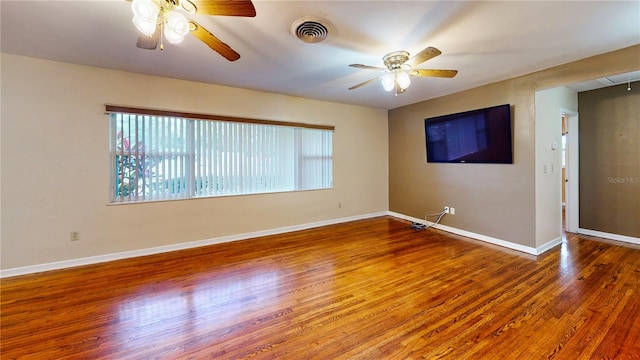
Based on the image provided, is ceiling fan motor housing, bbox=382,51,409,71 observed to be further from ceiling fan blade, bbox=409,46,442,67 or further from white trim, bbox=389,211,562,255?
white trim, bbox=389,211,562,255

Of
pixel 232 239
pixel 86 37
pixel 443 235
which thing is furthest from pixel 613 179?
pixel 86 37

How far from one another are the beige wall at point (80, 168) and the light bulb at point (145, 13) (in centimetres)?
221

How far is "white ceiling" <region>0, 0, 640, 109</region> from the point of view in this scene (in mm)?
1969

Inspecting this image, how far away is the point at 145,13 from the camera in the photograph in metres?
1.50

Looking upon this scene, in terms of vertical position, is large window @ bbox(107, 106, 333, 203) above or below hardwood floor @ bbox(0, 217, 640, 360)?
above

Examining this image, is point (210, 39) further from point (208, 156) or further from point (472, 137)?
point (472, 137)

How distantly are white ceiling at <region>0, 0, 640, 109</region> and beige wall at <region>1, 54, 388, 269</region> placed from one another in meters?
0.24

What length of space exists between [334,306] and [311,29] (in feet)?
7.83

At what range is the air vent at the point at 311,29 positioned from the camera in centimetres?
211

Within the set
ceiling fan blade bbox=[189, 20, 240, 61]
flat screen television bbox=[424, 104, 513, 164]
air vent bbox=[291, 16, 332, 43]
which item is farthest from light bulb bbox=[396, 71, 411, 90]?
flat screen television bbox=[424, 104, 513, 164]

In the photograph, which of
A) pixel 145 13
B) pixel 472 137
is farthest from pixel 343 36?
pixel 472 137

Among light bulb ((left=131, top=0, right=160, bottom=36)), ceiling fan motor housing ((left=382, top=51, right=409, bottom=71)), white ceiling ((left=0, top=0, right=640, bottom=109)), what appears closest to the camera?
light bulb ((left=131, top=0, right=160, bottom=36))

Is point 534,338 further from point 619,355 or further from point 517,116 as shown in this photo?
point 517,116

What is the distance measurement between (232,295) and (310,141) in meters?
3.05
